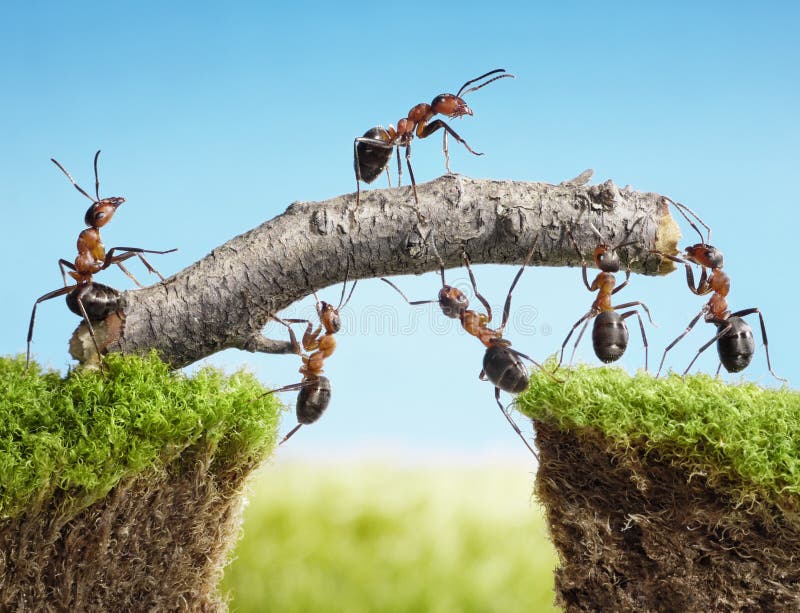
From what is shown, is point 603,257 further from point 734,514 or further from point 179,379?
point 179,379

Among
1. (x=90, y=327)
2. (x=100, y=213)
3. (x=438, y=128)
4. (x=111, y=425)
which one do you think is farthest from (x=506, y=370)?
(x=100, y=213)

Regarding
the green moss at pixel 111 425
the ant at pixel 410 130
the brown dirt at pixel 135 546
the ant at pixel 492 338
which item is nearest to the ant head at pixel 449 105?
the ant at pixel 410 130

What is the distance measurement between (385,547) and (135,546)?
149 cm

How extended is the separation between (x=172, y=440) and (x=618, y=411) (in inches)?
61.7

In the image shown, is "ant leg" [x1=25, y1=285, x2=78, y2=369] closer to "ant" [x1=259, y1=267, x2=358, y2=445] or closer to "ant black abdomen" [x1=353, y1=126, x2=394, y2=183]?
"ant" [x1=259, y1=267, x2=358, y2=445]

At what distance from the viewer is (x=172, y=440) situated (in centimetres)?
266

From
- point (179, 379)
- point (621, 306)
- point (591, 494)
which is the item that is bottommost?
point (591, 494)

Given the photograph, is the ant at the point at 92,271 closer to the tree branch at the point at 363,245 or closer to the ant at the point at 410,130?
the tree branch at the point at 363,245

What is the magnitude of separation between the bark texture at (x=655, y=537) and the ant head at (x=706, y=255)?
1133mm

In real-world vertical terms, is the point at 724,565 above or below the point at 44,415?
below

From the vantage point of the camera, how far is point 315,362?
3.04 meters

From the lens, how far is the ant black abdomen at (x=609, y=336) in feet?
9.33

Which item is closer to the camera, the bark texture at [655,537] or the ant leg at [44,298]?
the bark texture at [655,537]

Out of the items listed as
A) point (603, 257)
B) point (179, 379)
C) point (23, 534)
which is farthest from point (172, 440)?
point (603, 257)
